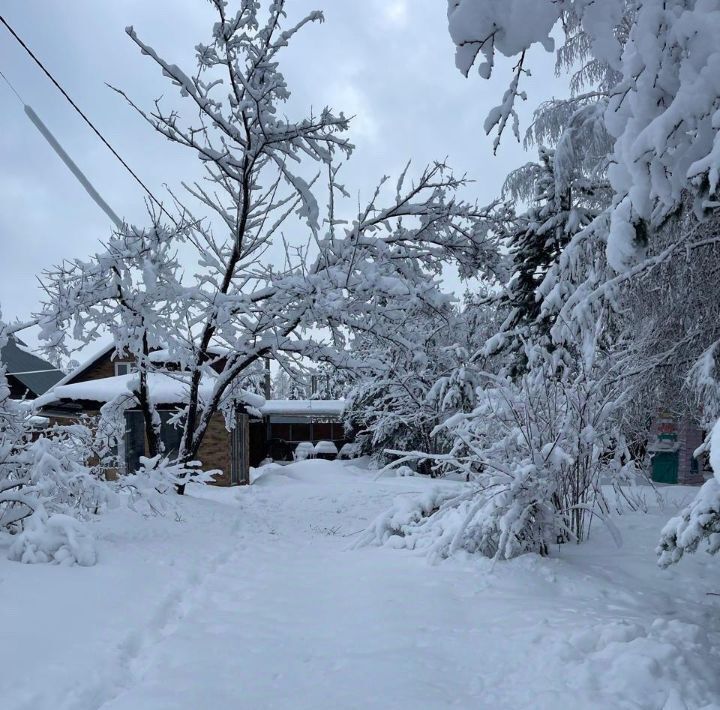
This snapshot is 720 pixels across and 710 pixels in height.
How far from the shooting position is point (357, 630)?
403 cm

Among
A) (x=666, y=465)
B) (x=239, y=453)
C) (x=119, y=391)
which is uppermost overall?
(x=119, y=391)

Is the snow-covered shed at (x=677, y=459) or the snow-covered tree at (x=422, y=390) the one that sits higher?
the snow-covered tree at (x=422, y=390)

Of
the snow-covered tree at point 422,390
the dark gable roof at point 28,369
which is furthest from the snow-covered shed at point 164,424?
the dark gable roof at point 28,369

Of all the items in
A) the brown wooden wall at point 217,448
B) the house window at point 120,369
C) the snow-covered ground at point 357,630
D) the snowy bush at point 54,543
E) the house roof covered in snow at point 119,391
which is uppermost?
the house window at point 120,369

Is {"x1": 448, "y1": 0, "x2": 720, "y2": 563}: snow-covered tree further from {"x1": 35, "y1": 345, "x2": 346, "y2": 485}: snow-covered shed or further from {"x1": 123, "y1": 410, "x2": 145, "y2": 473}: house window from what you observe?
{"x1": 123, "y1": 410, "x2": 145, "y2": 473}: house window

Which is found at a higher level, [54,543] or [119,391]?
[119,391]

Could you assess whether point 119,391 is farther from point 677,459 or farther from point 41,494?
point 677,459

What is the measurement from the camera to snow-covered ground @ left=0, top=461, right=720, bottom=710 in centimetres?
305

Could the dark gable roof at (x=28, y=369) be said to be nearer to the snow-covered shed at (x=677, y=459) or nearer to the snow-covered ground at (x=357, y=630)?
the snow-covered shed at (x=677, y=459)

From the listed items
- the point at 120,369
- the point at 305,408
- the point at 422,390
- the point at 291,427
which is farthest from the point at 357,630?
the point at 291,427

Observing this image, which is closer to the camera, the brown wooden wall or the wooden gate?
the brown wooden wall

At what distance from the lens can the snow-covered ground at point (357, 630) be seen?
3055mm

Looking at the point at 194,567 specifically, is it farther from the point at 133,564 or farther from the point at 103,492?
the point at 103,492

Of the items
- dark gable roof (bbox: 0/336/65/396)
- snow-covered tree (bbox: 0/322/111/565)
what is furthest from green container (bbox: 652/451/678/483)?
dark gable roof (bbox: 0/336/65/396)
